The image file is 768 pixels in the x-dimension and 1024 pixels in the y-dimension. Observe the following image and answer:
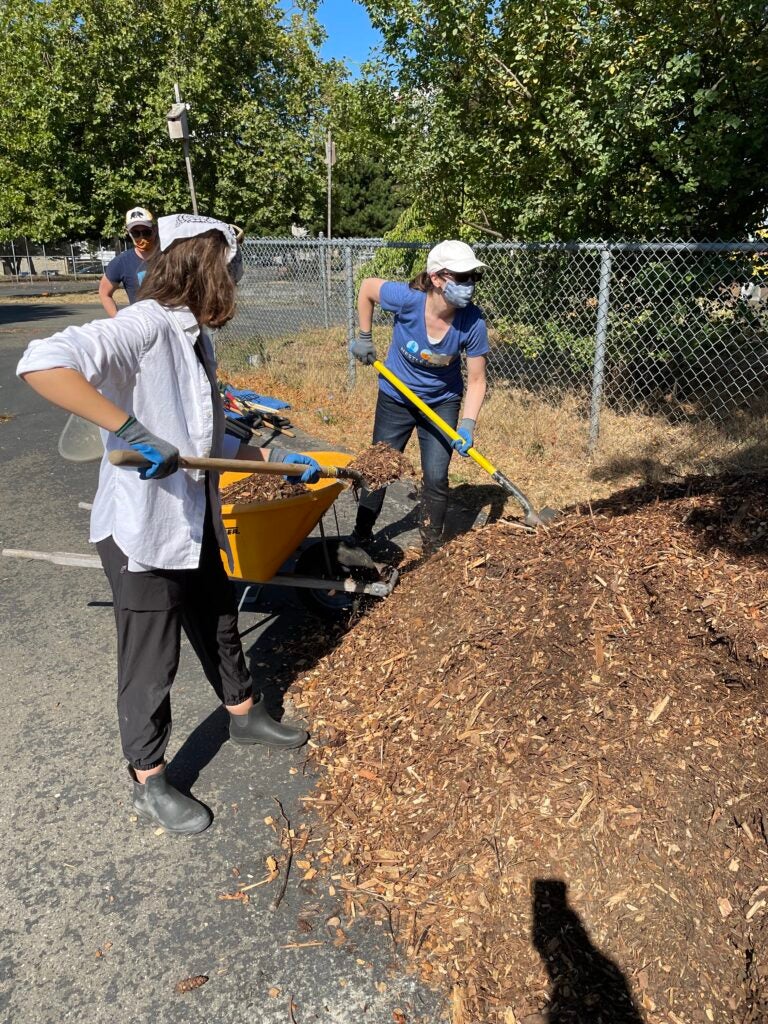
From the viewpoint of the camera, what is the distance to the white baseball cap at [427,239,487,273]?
357 centimetres

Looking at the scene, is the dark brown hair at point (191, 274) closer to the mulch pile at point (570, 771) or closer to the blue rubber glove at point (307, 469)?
the blue rubber glove at point (307, 469)

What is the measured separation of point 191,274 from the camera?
2.22 m

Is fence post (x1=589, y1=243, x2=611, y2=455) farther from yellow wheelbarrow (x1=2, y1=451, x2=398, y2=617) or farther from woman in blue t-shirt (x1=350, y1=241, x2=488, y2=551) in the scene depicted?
yellow wheelbarrow (x1=2, y1=451, x2=398, y2=617)

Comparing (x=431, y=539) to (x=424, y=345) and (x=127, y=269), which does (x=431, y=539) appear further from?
(x=127, y=269)

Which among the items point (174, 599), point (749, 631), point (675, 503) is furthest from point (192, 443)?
point (675, 503)

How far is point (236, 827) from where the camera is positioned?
260 cm

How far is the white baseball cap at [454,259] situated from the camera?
3.57 metres

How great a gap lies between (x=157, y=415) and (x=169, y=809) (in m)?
1.46

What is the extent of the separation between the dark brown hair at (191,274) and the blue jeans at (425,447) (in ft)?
6.80

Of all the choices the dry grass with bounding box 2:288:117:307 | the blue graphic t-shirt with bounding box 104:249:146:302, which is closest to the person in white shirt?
the blue graphic t-shirt with bounding box 104:249:146:302

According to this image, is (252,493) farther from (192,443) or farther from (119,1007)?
(119,1007)

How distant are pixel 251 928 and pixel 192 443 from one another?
158cm

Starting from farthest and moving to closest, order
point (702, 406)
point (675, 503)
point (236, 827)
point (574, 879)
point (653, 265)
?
point (702, 406) → point (653, 265) → point (675, 503) → point (236, 827) → point (574, 879)

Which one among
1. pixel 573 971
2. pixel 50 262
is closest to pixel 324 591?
pixel 573 971
